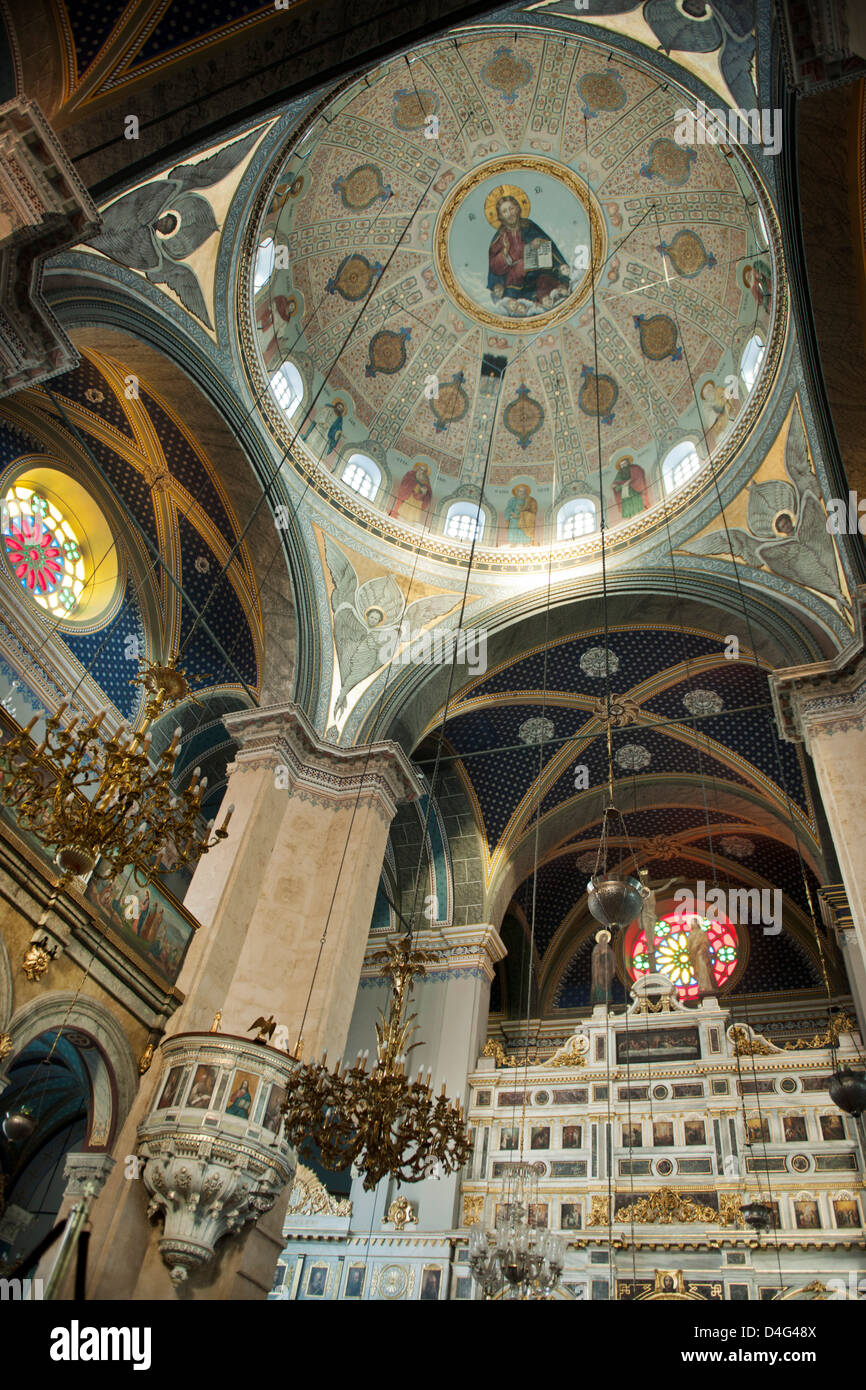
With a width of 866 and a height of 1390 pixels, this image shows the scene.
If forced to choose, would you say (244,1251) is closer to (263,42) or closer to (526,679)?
(526,679)

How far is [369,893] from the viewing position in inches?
443

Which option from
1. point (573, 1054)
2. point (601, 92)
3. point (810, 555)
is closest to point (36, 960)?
point (573, 1054)

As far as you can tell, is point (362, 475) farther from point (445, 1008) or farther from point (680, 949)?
point (680, 949)

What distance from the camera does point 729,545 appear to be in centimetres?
1248

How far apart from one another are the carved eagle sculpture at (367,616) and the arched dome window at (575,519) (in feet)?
7.28

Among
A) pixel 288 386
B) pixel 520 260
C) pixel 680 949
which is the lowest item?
pixel 680 949

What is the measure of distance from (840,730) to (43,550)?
9.54m

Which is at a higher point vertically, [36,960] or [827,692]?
[827,692]

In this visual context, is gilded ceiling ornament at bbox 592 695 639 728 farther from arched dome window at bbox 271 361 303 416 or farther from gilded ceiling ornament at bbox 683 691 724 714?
arched dome window at bbox 271 361 303 416

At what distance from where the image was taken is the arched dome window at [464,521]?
14875 millimetres

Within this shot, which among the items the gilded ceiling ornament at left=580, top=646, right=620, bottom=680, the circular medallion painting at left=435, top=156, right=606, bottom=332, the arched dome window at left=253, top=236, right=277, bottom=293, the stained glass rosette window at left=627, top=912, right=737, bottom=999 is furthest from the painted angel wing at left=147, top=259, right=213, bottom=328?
the stained glass rosette window at left=627, top=912, right=737, bottom=999

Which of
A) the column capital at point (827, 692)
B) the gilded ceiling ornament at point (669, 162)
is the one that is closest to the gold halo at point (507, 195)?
the gilded ceiling ornament at point (669, 162)

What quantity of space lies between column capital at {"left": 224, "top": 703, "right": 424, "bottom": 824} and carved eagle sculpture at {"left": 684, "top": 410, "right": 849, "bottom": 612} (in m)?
5.29

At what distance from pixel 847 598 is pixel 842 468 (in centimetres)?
163
